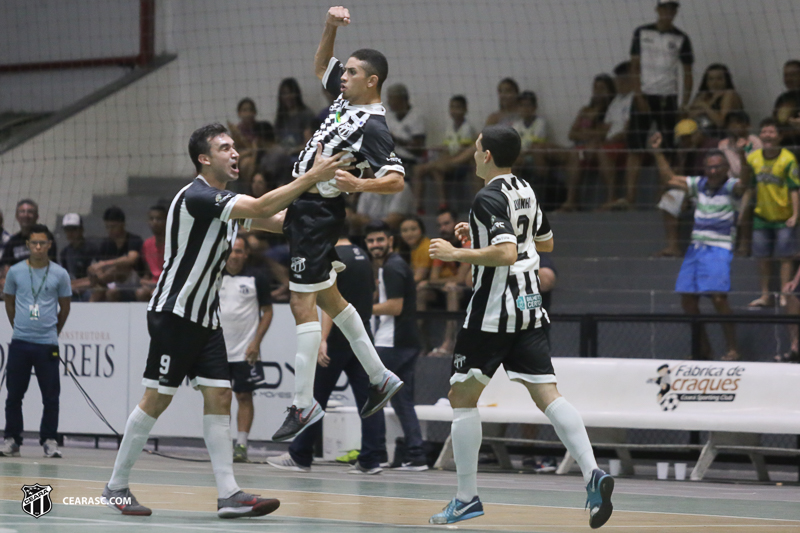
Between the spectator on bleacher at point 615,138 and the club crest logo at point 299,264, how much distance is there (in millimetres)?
7268

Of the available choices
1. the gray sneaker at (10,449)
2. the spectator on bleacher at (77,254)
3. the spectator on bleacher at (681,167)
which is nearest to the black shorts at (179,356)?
the gray sneaker at (10,449)

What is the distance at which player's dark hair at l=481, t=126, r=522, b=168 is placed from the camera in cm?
589

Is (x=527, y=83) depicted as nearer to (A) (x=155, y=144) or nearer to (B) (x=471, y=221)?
(A) (x=155, y=144)

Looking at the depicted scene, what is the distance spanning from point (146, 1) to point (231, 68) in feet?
6.16

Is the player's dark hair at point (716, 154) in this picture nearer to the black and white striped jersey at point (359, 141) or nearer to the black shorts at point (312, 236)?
the black and white striped jersey at point (359, 141)

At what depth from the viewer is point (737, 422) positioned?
Result: 361 inches

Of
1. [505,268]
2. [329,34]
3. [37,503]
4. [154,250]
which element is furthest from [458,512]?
[154,250]

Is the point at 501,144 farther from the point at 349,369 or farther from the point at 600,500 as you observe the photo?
the point at 349,369

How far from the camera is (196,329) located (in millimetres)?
6066

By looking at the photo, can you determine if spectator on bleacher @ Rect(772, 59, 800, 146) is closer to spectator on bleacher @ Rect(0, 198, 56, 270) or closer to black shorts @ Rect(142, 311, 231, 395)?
black shorts @ Rect(142, 311, 231, 395)

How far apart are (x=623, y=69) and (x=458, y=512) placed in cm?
867

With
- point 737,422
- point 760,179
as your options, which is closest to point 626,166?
point 760,179

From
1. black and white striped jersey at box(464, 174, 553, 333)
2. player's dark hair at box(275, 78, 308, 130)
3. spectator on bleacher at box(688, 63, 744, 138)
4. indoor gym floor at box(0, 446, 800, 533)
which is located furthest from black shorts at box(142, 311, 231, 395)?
player's dark hair at box(275, 78, 308, 130)

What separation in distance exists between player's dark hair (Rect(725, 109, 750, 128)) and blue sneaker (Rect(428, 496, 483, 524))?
25.2 feet
